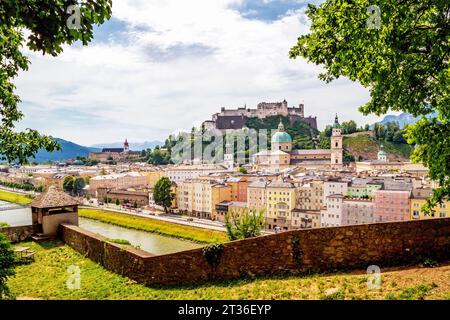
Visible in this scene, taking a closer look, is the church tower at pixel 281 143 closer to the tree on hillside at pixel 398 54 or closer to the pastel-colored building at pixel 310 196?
the pastel-colored building at pixel 310 196

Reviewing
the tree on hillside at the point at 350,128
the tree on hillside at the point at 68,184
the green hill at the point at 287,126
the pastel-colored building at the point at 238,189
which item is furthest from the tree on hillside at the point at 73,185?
the tree on hillside at the point at 350,128

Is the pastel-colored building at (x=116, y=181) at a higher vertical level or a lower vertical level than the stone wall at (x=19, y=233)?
lower

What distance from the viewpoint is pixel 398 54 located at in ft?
19.5

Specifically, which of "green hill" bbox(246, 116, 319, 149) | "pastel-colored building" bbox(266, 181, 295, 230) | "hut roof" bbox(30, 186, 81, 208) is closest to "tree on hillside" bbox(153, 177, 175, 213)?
"pastel-colored building" bbox(266, 181, 295, 230)

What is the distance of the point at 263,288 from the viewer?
24.9 feet

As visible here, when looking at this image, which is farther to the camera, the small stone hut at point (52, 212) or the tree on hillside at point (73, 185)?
the tree on hillside at point (73, 185)

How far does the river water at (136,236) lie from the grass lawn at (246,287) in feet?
77.0

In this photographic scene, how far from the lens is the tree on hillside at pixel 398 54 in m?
5.81

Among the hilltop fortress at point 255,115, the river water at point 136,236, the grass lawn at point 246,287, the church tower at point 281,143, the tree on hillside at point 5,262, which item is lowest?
the river water at point 136,236

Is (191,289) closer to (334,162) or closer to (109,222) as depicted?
(109,222)

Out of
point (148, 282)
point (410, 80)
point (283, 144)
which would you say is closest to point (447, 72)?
point (410, 80)

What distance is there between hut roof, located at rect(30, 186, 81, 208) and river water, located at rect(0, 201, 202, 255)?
19.0 m

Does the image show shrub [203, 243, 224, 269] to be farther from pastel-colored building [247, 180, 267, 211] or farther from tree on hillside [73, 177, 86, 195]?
tree on hillside [73, 177, 86, 195]

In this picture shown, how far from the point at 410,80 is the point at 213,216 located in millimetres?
57177
